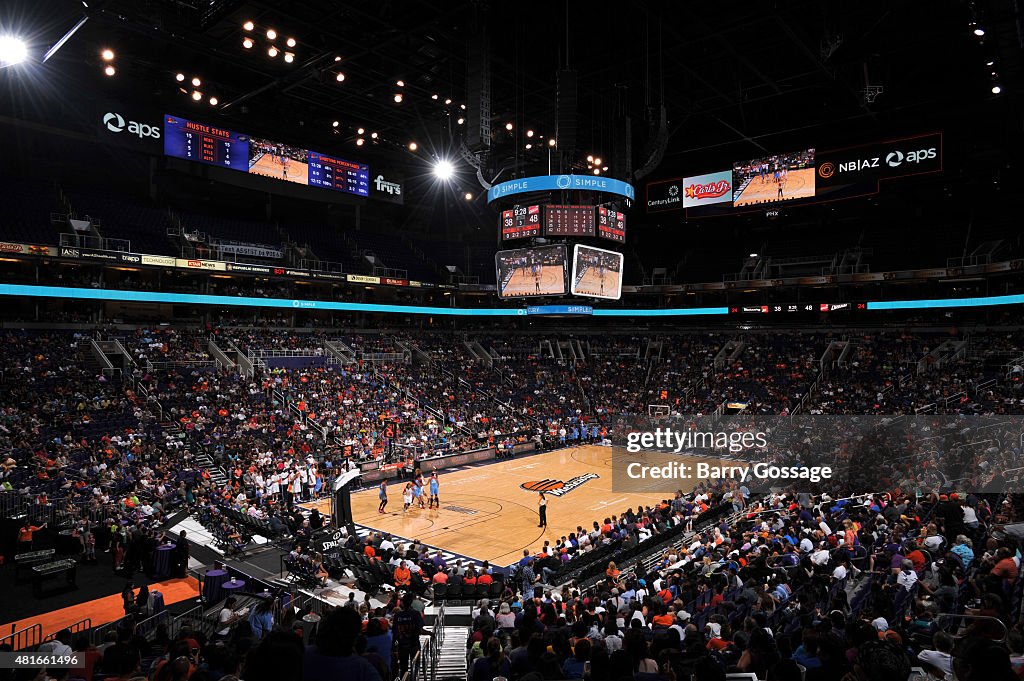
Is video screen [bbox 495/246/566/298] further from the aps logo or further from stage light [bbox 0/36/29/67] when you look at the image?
stage light [bbox 0/36/29/67]

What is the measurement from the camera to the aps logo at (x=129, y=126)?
106 feet

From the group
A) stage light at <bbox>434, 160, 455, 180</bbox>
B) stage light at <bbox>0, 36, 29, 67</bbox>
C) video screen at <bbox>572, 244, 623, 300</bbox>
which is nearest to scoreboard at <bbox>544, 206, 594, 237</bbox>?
video screen at <bbox>572, 244, 623, 300</bbox>

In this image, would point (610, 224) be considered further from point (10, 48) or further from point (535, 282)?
point (10, 48)

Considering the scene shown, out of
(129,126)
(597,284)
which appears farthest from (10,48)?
(129,126)

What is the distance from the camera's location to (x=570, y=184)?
85.1 feet

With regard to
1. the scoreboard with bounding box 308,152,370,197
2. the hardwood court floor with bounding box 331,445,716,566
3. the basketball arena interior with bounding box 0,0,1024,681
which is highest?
the scoreboard with bounding box 308,152,370,197

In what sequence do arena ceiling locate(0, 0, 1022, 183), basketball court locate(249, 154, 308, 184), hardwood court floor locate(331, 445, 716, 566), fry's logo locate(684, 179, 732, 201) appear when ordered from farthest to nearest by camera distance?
fry's logo locate(684, 179, 732, 201)
basketball court locate(249, 154, 308, 184)
arena ceiling locate(0, 0, 1022, 183)
hardwood court floor locate(331, 445, 716, 566)

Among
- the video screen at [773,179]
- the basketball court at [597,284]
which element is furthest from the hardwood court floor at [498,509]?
the video screen at [773,179]

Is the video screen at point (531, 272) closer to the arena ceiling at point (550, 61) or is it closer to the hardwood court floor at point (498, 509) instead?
the arena ceiling at point (550, 61)

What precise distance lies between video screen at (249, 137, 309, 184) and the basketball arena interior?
14.7 inches

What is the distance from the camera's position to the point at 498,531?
19.4 m

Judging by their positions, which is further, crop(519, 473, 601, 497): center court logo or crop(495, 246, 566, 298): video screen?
crop(495, 246, 566, 298): video screen

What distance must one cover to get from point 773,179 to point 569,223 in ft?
62.1

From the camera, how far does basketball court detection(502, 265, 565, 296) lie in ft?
96.1
